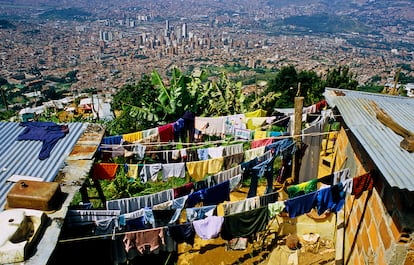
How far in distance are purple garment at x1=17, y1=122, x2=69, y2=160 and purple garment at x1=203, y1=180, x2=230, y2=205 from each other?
115 inches

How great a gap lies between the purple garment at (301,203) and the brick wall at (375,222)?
891 mm

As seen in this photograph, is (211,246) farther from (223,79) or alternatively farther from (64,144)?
(223,79)

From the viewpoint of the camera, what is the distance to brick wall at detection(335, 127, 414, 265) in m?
3.99

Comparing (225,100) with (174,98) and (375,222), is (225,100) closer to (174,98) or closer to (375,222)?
(174,98)

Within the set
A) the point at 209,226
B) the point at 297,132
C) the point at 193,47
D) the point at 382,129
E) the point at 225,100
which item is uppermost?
the point at 193,47

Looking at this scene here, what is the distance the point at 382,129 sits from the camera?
5137 millimetres

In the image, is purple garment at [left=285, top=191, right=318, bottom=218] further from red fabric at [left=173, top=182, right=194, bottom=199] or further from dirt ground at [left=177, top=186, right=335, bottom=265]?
dirt ground at [left=177, top=186, right=335, bottom=265]

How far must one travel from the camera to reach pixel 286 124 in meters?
11.2

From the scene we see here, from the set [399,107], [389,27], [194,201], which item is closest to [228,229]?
[194,201]

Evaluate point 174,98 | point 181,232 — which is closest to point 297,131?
point 181,232

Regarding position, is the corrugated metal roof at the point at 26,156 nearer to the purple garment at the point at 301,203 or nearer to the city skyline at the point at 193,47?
the purple garment at the point at 301,203

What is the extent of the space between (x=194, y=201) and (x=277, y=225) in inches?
137

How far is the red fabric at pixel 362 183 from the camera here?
492 centimetres

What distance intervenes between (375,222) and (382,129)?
57.9 inches
